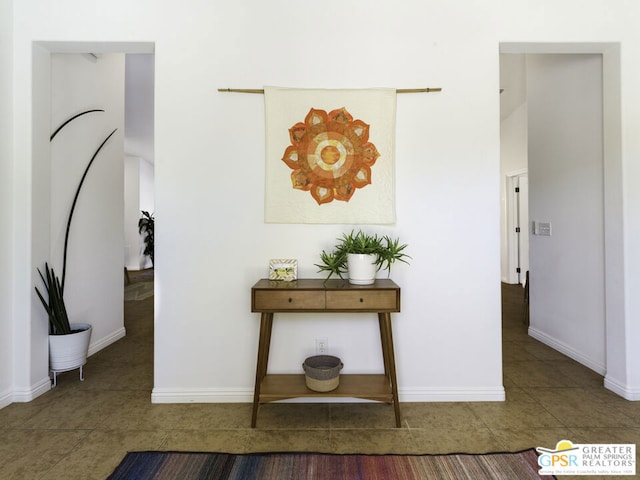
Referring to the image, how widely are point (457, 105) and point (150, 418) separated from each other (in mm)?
2709

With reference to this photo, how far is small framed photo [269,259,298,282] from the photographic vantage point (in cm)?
204

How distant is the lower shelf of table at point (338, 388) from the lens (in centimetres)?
186

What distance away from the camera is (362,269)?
1957mm

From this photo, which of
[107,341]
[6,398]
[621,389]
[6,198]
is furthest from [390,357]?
[107,341]

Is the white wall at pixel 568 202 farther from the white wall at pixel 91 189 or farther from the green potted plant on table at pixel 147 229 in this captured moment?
the green potted plant on table at pixel 147 229

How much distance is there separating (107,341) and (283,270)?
89.0 inches

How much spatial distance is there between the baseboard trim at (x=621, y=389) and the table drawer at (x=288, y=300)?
206cm

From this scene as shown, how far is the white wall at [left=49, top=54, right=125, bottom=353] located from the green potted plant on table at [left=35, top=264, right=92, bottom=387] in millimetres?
194

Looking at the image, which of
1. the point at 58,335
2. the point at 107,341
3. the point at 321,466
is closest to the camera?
the point at 321,466

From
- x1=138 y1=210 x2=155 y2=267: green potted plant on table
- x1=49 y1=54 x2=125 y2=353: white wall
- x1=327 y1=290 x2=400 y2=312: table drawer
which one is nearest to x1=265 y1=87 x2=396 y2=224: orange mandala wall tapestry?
x1=327 y1=290 x2=400 y2=312: table drawer

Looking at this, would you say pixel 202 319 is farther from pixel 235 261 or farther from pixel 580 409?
pixel 580 409

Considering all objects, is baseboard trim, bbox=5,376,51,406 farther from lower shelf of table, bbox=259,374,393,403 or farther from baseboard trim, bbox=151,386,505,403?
lower shelf of table, bbox=259,374,393,403

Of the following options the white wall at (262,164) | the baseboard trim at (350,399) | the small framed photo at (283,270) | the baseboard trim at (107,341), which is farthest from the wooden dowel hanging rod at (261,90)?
the baseboard trim at (107,341)

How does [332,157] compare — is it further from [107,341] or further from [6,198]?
[107,341]
